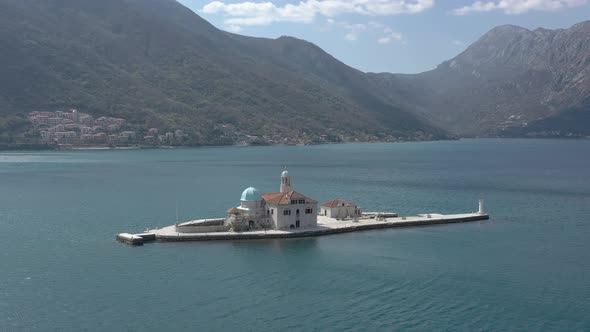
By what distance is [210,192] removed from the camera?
103500mm

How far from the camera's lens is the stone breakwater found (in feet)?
205

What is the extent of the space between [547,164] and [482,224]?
111649 millimetres

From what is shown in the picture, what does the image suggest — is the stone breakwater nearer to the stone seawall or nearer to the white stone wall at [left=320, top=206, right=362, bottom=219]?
the stone seawall

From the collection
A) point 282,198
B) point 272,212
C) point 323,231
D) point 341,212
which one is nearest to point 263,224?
point 272,212

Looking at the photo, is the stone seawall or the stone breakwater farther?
the stone seawall

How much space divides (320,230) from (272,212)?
5.22m

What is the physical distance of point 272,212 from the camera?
66.6m

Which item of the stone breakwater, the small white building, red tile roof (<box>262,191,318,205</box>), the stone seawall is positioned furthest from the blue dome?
the small white building

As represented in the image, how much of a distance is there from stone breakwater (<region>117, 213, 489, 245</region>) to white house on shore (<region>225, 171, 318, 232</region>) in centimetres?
126

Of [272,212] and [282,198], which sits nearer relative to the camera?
[282,198]

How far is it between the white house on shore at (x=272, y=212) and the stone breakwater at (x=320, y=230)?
1.26 metres

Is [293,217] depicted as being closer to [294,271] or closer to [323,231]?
[323,231]

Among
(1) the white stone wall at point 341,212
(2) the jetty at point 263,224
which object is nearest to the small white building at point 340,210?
(1) the white stone wall at point 341,212

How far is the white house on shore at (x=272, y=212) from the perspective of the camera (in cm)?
6578
